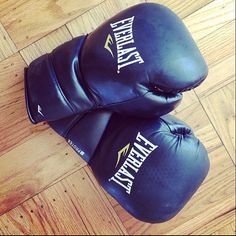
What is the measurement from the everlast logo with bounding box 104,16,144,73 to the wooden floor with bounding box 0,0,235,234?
0.76 ft

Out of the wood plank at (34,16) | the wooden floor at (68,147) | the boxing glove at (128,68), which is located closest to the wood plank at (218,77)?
the wooden floor at (68,147)

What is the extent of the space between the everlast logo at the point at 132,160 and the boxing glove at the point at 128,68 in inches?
2.6

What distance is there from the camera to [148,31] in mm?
829

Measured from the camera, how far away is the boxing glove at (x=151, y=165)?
2.95ft

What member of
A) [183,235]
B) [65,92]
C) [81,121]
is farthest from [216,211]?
[65,92]

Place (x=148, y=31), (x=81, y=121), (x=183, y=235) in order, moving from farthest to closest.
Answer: (x=183, y=235) → (x=81, y=121) → (x=148, y=31)

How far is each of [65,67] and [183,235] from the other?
0.66 m

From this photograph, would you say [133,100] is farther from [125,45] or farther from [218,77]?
[218,77]

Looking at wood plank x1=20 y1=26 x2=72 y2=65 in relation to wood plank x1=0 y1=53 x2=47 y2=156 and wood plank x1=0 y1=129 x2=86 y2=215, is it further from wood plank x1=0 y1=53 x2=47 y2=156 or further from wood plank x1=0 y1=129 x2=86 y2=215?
wood plank x1=0 y1=129 x2=86 y2=215

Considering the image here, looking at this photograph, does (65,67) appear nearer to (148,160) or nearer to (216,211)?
(148,160)

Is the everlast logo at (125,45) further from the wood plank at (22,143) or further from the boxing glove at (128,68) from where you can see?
the wood plank at (22,143)

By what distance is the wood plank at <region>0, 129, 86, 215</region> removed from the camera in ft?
3.54

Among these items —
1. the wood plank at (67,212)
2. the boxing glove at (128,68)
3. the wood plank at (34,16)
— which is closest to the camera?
the boxing glove at (128,68)

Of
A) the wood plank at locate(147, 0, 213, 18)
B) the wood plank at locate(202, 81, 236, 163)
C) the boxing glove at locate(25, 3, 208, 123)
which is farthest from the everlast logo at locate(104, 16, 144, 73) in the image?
the wood plank at locate(202, 81, 236, 163)
